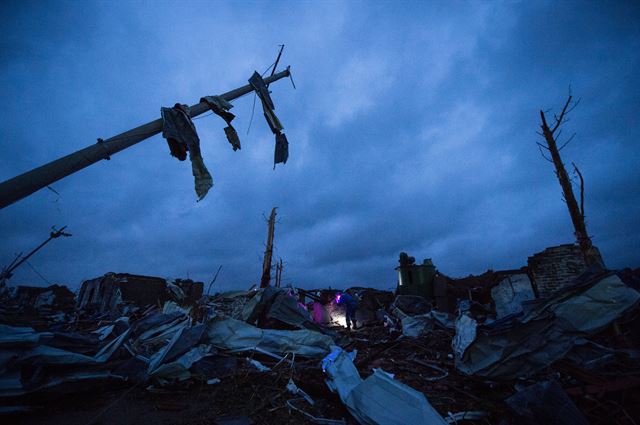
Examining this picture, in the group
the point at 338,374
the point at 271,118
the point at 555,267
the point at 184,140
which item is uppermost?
the point at 271,118

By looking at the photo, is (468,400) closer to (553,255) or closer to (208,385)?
Result: (208,385)

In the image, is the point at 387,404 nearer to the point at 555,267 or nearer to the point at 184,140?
the point at 184,140

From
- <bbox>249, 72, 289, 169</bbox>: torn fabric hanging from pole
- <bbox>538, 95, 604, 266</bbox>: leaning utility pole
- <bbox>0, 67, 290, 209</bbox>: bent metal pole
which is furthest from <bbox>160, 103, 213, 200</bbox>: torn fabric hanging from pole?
<bbox>538, 95, 604, 266</bbox>: leaning utility pole

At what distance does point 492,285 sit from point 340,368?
12.2 m

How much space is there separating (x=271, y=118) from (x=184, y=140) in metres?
3.22

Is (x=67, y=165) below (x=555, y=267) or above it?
above

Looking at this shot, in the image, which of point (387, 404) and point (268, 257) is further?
point (268, 257)

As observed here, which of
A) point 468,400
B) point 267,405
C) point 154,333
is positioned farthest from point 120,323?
point 468,400

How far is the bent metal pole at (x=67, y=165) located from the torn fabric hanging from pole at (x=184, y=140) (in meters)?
0.21

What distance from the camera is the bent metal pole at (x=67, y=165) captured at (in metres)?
3.36

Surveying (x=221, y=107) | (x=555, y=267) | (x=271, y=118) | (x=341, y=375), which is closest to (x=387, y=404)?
(x=341, y=375)

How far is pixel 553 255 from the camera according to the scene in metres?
10.7

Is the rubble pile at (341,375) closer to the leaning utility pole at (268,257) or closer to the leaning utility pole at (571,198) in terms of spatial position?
the leaning utility pole at (571,198)

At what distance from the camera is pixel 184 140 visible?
5121 millimetres
